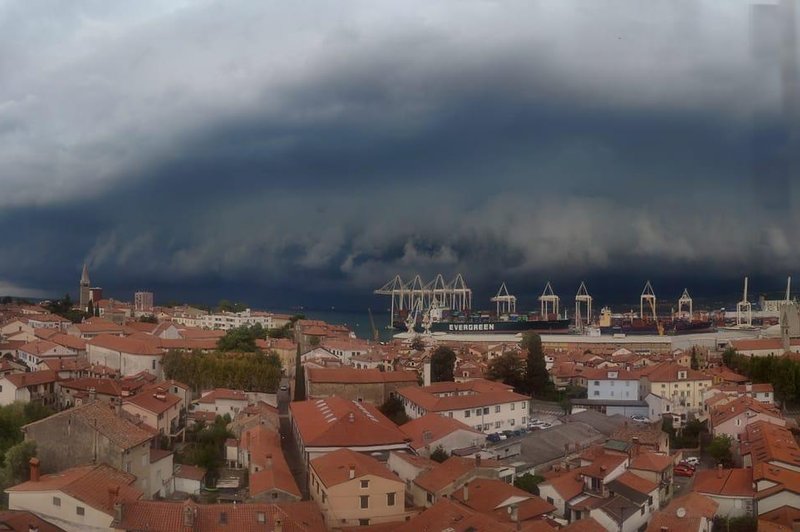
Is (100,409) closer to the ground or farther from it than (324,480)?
farther from it

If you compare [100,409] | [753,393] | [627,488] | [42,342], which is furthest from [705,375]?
[42,342]

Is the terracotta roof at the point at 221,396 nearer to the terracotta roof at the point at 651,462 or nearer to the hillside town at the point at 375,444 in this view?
the hillside town at the point at 375,444

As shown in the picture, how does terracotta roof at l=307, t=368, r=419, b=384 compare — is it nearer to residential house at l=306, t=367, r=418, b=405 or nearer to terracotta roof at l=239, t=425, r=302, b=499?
residential house at l=306, t=367, r=418, b=405

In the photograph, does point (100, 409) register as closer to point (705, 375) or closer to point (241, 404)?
point (241, 404)

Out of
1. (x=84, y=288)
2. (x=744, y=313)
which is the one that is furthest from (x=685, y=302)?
(x=84, y=288)

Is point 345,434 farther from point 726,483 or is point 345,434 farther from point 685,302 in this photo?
point 685,302

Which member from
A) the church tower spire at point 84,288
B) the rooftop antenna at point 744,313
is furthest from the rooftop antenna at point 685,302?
the church tower spire at point 84,288
